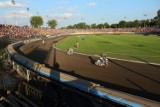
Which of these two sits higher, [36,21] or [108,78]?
[36,21]

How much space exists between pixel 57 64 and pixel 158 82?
1116 cm

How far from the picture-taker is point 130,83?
16.4 meters

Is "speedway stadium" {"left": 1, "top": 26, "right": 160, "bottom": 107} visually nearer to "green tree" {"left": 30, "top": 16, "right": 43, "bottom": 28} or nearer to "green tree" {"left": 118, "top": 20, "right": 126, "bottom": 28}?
"green tree" {"left": 118, "top": 20, "right": 126, "bottom": 28}

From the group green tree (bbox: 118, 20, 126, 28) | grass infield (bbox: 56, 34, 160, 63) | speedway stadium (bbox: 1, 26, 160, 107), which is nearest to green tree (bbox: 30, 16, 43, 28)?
green tree (bbox: 118, 20, 126, 28)

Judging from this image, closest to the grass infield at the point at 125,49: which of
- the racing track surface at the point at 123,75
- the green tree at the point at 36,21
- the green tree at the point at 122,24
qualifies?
the racing track surface at the point at 123,75

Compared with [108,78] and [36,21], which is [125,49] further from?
[36,21]

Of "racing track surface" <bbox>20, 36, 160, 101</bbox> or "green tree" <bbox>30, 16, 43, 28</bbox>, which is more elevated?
"green tree" <bbox>30, 16, 43, 28</bbox>

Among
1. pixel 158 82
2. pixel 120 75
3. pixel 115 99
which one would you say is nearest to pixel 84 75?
pixel 120 75

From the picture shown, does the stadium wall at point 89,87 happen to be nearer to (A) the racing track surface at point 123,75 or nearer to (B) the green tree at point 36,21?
(A) the racing track surface at point 123,75

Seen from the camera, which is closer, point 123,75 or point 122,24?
point 123,75

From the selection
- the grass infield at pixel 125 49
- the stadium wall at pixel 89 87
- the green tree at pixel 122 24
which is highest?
the green tree at pixel 122 24

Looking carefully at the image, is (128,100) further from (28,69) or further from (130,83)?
(28,69)

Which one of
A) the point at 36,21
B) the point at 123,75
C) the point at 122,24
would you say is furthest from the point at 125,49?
the point at 36,21

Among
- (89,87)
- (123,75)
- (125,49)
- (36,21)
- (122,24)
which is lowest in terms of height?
(125,49)
